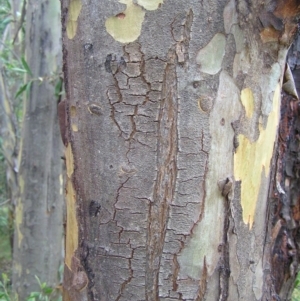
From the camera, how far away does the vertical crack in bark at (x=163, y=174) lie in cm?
75

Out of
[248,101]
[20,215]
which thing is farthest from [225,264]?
[20,215]

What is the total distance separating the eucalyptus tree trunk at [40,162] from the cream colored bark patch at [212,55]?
240 cm

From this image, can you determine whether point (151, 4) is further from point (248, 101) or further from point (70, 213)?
point (70, 213)

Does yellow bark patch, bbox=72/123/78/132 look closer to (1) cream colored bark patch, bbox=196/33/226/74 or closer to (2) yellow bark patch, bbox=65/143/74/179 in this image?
(2) yellow bark patch, bbox=65/143/74/179

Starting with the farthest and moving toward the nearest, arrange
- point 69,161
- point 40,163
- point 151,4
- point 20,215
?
point 20,215 → point 40,163 → point 69,161 → point 151,4

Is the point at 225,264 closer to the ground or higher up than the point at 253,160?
closer to the ground

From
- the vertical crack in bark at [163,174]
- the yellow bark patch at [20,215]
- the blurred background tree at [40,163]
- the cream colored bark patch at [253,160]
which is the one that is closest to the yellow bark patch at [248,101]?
the cream colored bark patch at [253,160]

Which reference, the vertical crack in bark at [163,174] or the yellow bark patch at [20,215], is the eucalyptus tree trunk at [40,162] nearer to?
the yellow bark patch at [20,215]

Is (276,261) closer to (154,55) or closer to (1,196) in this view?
(154,55)

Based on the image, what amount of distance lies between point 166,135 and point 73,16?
0.89 feet

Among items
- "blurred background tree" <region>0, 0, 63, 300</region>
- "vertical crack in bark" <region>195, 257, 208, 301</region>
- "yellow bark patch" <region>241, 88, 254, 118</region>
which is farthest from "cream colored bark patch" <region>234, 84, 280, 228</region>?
"blurred background tree" <region>0, 0, 63, 300</region>

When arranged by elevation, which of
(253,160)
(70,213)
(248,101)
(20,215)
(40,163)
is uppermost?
(248,101)

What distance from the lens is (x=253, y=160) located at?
839mm

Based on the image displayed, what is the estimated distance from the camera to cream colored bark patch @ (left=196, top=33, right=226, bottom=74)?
2.48ft
